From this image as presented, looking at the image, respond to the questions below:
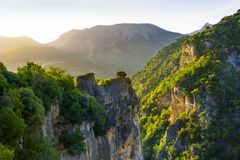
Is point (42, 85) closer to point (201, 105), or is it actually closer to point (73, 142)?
point (73, 142)

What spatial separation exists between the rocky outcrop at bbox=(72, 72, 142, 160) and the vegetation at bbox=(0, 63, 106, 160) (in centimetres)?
307

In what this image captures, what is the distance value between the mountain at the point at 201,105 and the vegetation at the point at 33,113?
257 ft

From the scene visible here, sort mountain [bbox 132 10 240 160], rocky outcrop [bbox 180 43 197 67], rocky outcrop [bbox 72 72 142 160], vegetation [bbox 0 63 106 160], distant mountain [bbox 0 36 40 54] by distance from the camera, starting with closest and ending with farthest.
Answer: vegetation [bbox 0 63 106 160], rocky outcrop [bbox 72 72 142 160], distant mountain [bbox 0 36 40 54], mountain [bbox 132 10 240 160], rocky outcrop [bbox 180 43 197 67]

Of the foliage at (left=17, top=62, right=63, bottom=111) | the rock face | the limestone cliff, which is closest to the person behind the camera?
the foliage at (left=17, top=62, right=63, bottom=111)

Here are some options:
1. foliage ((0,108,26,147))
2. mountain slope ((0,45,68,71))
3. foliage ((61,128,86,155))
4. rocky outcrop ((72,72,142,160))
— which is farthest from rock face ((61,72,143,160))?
mountain slope ((0,45,68,71))

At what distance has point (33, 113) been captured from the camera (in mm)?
26594

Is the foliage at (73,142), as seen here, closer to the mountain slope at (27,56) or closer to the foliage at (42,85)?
the foliage at (42,85)

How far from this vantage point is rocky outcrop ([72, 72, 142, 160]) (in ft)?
143

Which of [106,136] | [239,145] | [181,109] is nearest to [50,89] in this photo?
[106,136]

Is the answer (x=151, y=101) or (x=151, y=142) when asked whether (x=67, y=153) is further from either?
(x=151, y=101)

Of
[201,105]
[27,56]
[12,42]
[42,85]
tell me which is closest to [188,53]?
[201,105]

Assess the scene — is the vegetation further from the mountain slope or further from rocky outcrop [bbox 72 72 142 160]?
the mountain slope

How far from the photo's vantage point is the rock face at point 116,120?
4322 centimetres

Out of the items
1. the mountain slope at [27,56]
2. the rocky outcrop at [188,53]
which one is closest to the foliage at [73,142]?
the mountain slope at [27,56]
